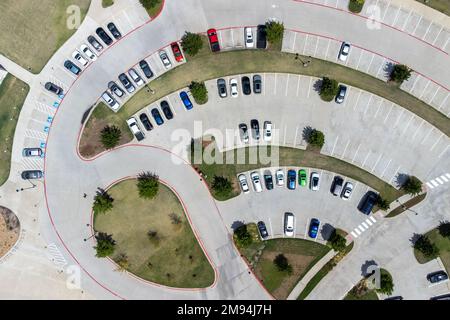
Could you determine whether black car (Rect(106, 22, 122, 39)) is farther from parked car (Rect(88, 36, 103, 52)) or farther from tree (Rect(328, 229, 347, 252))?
tree (Rect(328, 229, 347, 252))

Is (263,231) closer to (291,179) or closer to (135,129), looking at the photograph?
(291,179)

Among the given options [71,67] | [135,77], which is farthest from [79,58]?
[135,77]

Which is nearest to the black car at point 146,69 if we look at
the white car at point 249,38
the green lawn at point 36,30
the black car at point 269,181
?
the green lawn at point 36,30

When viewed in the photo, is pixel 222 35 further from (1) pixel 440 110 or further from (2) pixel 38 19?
(1) pixel 440 110

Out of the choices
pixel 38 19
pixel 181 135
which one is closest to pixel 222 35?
pixel 181 135

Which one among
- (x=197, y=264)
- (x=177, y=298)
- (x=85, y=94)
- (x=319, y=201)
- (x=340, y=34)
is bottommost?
(x=177, y=298)
